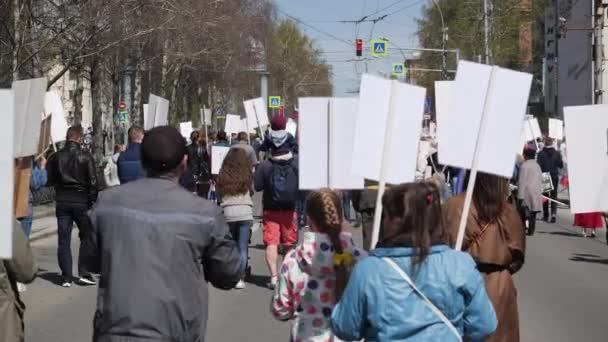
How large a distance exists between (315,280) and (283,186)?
6.21 metres

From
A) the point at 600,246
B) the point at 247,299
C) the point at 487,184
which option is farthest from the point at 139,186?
the point at 600,246

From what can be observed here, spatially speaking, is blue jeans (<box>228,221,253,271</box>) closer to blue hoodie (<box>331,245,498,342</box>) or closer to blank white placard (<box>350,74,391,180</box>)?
blank white placard (<box>350,74,391,180</box>)

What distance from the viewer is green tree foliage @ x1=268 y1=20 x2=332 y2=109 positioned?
93.8 metres

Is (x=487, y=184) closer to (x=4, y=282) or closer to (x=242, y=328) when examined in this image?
(x=4, y=282)

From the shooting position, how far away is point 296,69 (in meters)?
102

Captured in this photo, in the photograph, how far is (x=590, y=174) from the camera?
576cm

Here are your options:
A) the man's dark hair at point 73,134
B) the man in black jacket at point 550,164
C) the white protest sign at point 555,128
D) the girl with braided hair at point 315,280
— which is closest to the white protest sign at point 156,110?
the man's dark hair at point 73,134

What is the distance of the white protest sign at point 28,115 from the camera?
6.74 m

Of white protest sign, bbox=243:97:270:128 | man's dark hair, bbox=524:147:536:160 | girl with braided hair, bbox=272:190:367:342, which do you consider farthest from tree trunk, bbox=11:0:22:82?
girl with braided hair, bbox=272:190:367:342

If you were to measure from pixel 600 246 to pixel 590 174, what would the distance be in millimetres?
11827

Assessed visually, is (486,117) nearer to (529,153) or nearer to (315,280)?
(315,280)

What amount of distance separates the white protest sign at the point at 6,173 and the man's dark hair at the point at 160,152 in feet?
1.81

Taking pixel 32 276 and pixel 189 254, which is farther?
pixel 32 276

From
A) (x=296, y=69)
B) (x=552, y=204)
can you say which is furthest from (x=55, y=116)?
(x=296, y=69)
